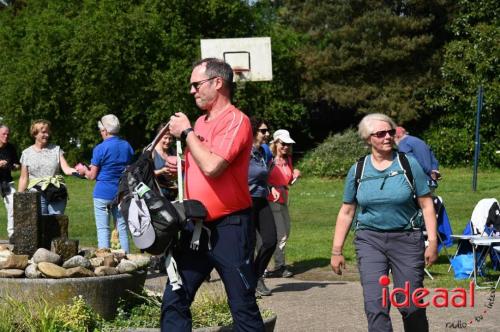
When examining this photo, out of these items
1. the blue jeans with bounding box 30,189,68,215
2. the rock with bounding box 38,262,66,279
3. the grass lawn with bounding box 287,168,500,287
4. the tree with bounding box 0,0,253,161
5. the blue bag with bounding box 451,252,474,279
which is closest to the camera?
the rock with bounding box 38,262,66,279

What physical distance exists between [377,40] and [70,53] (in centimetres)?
1328

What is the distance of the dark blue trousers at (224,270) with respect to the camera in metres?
5.77

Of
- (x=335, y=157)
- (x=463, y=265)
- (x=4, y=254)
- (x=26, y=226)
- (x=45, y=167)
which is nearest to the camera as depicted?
(x=4, y=254)

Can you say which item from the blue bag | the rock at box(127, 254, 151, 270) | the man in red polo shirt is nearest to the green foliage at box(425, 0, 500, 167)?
the blue bag

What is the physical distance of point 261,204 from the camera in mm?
9594

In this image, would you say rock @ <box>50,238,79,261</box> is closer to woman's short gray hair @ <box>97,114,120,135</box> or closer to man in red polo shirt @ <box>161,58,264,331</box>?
man in red polo shirt @ <box>161,58,264,331</box>

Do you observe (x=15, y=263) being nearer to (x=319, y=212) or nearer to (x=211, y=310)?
(x=211, y=310)

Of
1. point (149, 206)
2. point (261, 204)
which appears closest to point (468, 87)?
point (261, 204)

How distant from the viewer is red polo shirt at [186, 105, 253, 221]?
576cm

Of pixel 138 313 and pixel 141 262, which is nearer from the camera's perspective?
pixel 138 313

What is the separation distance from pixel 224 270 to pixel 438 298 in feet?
12.9

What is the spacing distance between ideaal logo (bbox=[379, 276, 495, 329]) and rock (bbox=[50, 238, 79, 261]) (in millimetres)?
2829

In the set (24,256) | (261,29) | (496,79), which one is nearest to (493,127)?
(496,79)

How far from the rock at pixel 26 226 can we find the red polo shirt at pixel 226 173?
10.0 feet
